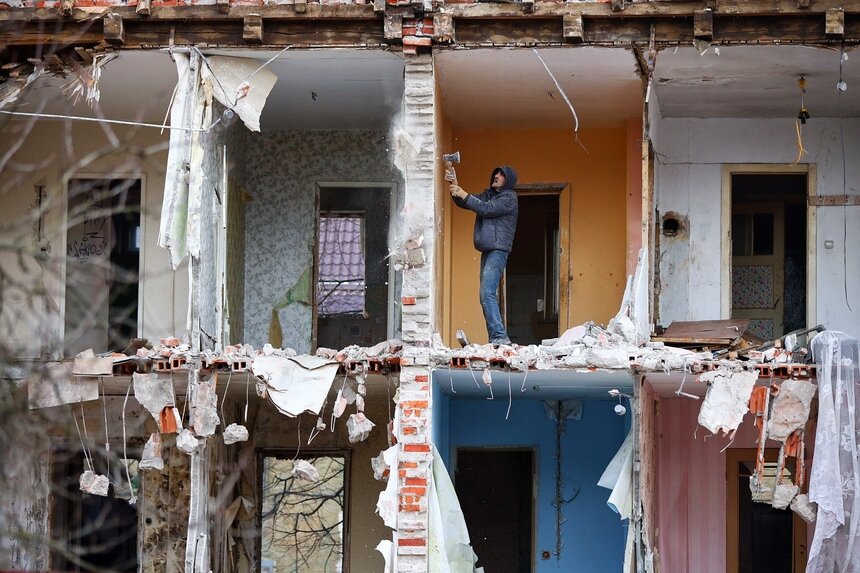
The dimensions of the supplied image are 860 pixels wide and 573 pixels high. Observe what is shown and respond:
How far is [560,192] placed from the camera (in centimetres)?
1681

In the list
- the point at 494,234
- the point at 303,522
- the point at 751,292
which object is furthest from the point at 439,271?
the point at 303,522

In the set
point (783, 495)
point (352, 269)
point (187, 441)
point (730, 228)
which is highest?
point (730, 228)

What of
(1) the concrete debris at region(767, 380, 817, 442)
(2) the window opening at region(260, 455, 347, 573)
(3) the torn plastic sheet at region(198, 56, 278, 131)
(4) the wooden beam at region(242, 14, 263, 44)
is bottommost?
(2) the window opening at region(260, 455, 347, 573)

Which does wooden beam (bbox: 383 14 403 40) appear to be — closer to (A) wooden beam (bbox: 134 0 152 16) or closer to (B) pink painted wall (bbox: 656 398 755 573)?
(A) wooden beam (bbox: 134 0 152 16)

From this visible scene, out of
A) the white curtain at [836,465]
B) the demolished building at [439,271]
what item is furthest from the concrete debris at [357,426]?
the white curtain at [836,465]

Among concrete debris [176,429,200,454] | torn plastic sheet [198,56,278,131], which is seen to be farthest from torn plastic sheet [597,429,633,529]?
torn plastic sheet [198,56,278,131]

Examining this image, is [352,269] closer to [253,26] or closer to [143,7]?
[253,26]

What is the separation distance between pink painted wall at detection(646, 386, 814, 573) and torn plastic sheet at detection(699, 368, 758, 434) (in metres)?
2.30

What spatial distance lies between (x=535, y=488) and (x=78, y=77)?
7076 millimetres

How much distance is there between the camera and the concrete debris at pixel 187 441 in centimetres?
1363

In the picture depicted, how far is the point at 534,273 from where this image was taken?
19.7 metres

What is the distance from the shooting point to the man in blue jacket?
565 inches

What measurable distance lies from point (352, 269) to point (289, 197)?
1229 mm

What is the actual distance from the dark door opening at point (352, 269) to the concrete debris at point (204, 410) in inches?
145
